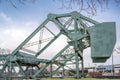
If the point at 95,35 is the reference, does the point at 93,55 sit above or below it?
below

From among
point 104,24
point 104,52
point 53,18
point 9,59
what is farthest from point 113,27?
point 9,59

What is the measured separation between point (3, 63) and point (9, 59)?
226cm

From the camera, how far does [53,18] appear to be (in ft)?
176

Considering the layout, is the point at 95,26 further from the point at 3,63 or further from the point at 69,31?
the point at 3,63

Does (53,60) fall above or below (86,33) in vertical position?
below

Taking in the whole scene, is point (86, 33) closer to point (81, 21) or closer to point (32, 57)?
point (81, 21)

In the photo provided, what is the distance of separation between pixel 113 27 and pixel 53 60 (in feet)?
47.3

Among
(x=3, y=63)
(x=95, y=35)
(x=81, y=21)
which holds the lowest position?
(x=3, y=63)

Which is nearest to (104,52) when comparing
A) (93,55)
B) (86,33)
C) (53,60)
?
(93,55)

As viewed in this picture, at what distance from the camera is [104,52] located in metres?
44.1

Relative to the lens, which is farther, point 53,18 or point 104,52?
point 53,18

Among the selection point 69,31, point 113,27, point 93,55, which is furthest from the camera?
point 69,31

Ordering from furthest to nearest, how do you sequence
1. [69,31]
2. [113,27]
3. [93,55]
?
[69,31] < [113,27] < [93,55]

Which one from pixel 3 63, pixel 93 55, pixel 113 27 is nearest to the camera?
pixel 93 55
